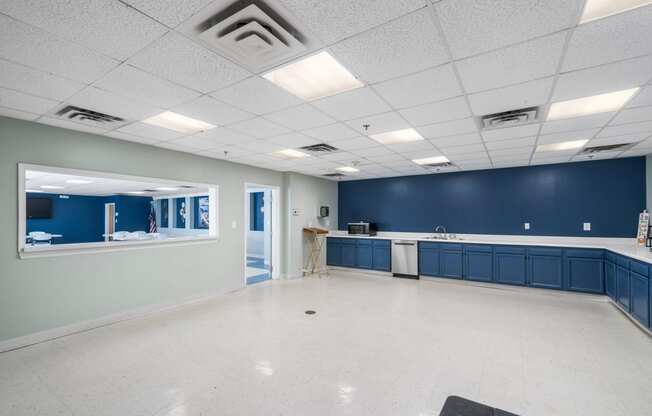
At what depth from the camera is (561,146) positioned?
4.52 metres

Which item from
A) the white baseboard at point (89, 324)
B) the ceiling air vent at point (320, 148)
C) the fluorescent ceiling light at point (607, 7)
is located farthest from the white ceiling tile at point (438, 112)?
the white baseboard at point (89, 324)

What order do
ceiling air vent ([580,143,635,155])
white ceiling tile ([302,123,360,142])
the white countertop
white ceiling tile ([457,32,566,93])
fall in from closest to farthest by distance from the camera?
1. white ceiling tile ([457,32,566,93])
2. white ceiling tile ([302,123,360,142])
3. ceiling air vent ([580,143,635,155])
4. the white countertop

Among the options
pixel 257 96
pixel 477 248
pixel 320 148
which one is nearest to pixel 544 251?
pixel 477 248

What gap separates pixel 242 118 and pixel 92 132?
6.81 ft

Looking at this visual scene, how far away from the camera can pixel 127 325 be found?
3.86 metres

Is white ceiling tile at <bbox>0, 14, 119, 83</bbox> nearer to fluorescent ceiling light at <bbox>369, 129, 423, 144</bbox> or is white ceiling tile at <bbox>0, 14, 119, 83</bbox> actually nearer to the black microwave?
fluorescent ceiling light at <bbox>369, 129, 423, 144</bbox>

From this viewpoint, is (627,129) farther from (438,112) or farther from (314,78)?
(314,78)

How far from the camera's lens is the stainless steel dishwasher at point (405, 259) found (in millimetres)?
6652

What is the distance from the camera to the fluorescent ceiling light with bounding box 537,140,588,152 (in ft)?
14.0

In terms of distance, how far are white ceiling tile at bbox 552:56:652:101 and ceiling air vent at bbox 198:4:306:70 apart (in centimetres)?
209

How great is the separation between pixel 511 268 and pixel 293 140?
15.3ft

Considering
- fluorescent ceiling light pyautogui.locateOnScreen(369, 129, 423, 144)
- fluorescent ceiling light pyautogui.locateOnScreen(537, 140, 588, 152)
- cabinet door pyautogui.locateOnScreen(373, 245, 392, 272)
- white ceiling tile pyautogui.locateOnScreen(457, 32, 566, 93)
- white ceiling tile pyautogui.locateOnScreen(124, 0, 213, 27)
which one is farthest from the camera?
cabinet door pyautogui.locateOnScreen(373, 245, 392, 272)

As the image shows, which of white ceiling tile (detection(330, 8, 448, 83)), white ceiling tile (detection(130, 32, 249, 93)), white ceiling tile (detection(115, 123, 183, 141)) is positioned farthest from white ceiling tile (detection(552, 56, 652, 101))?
white ceiling tile (detection(115, 123, 183, 141))

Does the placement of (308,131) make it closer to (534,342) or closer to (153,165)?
(153,165)
